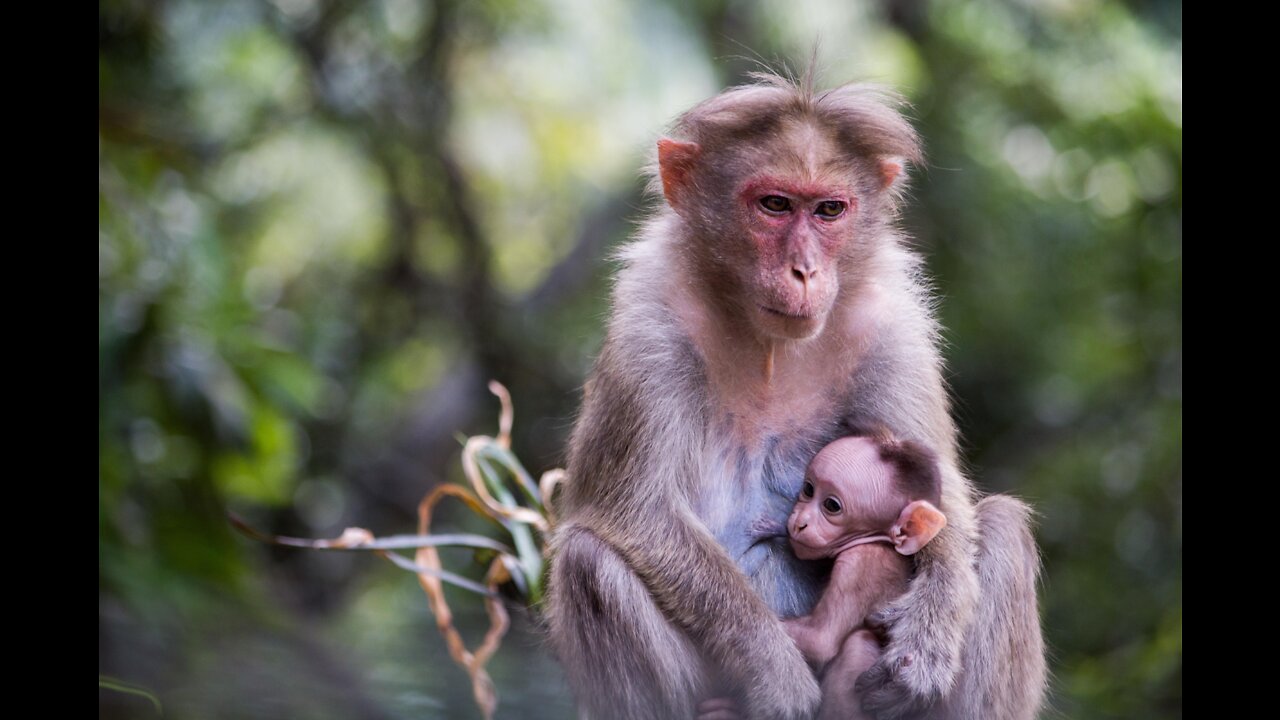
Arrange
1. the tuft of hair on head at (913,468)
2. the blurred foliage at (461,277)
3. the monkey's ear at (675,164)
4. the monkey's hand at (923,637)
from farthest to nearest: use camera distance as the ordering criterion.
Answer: the blurred foliage at (461,277)
the monkey's ear at (675,164)
the tuft of hair on head at (913,468)
the monkey's hand at (923,637)

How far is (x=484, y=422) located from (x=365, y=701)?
4.72m

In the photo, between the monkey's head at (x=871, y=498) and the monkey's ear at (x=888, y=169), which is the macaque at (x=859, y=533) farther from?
the monkey's ear at (x=888, y=169)

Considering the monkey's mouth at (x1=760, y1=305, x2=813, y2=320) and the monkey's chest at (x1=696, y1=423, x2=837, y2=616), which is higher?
the monkey's mouth at (x1=760, y1=305, x2=813, y2=320)

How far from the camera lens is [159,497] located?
20.6 feet

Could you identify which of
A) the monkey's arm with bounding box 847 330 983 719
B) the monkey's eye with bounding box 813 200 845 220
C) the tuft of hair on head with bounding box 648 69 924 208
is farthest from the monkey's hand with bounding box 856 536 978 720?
the tuft of hair on head with bounding box 648 69 924 208

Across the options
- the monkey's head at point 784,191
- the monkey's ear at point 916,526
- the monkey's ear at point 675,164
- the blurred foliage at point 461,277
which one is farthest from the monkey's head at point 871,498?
the blurred foliage at point 461,277

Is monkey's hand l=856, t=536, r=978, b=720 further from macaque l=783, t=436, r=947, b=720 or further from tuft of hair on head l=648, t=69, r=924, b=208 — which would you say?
tuft of hair on head l=648, t=69, r=924, b=208

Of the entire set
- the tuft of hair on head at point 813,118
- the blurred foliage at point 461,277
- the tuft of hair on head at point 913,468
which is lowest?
the blurred foliage at point 461,277

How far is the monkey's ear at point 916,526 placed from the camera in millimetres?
2930

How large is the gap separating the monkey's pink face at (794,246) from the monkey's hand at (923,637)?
0.69m

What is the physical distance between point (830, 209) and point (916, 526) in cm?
82

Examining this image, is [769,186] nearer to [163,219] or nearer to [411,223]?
[163,219]

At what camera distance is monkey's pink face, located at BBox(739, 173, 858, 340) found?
293 centimetres
